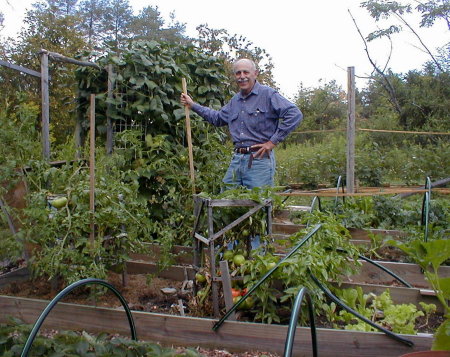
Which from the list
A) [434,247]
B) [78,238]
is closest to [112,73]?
[78,238]

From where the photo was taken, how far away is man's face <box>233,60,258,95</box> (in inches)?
173

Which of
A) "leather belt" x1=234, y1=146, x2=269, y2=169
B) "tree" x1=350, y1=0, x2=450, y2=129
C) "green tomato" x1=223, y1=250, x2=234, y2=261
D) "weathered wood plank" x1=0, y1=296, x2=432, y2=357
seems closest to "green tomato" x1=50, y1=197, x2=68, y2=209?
"weathered wood plank" x1=0, y1=296, x2=432, y2=357

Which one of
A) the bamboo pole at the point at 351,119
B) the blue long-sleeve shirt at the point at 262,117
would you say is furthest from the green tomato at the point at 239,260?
the bamboo pole at the point at 351,119

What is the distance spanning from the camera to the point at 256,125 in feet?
14.6

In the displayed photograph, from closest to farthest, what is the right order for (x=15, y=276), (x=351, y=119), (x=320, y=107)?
(x=15, y=276) → (x=351, y=119) → (x=320, y=107)

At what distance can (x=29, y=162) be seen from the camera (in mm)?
3688

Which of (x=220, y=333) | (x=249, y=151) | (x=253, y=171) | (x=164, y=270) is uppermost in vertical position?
(x=249, y=151)

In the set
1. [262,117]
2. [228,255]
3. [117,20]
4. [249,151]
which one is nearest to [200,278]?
[228,255]

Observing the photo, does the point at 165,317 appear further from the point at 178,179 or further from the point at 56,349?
the point at 178,179

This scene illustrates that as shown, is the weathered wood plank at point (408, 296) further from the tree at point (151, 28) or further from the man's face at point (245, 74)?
the tree at point (151, 28)

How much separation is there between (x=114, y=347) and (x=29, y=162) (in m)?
2.03

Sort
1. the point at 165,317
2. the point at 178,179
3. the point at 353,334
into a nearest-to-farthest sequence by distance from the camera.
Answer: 1. the point at 353,334
2. the point at 165,317
3. the point at 178,179

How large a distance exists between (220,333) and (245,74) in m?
2.45

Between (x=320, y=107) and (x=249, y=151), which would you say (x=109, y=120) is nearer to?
(x=249, y=151)
